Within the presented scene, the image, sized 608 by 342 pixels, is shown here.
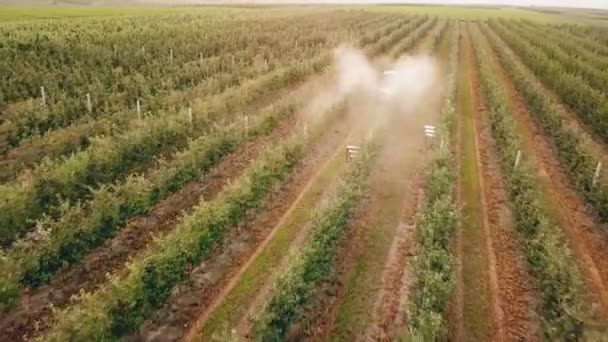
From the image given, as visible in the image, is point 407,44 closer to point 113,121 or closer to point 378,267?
point 113,121

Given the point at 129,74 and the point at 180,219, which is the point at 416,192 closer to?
the point at 180,219

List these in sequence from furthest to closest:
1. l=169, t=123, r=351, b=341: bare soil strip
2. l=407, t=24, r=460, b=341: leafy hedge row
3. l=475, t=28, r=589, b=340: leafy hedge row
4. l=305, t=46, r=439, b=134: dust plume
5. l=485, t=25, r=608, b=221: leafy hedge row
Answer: l=305, t=46, r=439, b=134: dust plume, l=485, t=25, r=608, b=221: leafy hedge row, l=169, t=123, r=351, b=341: bare soil strip, l=475, t=28, r=589, b=340: leafy hedge row, l=407, t=24, r=460, b=341: leafy hedge row

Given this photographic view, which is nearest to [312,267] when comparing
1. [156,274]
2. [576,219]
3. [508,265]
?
[156,274]

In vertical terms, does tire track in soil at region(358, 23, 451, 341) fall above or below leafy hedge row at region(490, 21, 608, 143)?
below

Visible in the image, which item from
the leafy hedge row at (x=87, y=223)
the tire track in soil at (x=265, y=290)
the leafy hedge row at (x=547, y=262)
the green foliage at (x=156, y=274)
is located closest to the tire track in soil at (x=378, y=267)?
the tire track in soil at (x=265, y=290)

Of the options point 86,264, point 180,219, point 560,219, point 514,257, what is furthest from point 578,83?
point 86,264

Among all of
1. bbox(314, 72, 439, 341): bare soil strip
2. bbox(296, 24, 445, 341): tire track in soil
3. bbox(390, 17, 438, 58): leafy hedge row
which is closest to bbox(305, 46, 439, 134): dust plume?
bbox(390, 17, 438, 58): leafy hedge row

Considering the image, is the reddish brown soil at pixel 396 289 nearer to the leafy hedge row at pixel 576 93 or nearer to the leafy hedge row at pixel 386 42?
the leafy hedge row at pixel 576 93

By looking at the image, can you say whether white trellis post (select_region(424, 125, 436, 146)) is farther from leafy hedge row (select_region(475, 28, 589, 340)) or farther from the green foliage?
the green foliage
